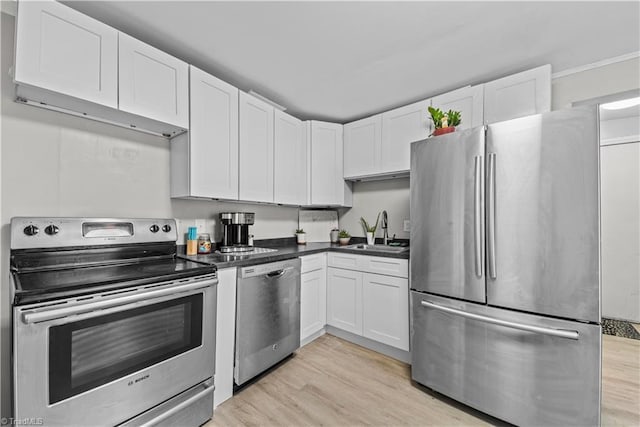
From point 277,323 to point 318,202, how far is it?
1423 mm

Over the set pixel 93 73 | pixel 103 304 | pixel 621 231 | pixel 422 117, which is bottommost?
pixel 103 304

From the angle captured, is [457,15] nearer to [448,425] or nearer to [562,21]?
[562,21]

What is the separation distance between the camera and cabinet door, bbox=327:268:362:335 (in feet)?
8.37

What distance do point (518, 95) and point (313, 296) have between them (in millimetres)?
2455

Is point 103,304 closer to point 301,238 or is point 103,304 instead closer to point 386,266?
point 386,266

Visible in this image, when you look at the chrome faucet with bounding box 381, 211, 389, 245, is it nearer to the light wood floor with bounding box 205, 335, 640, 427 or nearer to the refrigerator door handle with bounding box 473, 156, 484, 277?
the light wood floor with bounding box 205, 335, 640, 427

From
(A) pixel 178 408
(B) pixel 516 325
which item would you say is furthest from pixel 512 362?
(A) pixel 178 408

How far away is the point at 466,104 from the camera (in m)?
2.35

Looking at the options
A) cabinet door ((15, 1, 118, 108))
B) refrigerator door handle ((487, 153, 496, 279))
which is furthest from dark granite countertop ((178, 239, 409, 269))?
cabinet door ((15, 1, 118, 108))

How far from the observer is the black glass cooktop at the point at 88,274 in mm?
1087

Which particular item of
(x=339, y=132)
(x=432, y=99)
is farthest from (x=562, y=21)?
(x=339, y=132)

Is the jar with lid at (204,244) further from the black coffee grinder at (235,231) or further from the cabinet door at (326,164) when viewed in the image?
the cabinet door at (326,164)

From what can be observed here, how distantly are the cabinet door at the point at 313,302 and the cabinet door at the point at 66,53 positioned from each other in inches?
76.7

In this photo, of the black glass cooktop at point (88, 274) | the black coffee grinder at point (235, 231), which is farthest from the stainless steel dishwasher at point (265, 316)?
the black coffee grinder at point (235, 231)
